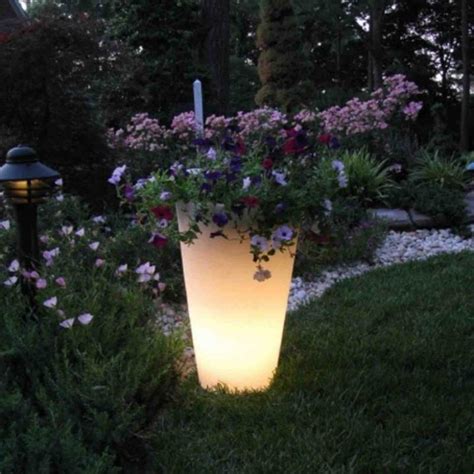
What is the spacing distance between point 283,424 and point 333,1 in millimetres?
15453

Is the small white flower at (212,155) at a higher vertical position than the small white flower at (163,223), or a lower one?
higher

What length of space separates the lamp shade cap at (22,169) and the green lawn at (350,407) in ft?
3.88

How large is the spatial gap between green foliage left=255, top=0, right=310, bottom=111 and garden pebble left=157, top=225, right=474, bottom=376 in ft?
24.4

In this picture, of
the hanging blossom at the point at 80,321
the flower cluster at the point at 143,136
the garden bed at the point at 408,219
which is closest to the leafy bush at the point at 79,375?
the hanging blossom at the point at 80,321

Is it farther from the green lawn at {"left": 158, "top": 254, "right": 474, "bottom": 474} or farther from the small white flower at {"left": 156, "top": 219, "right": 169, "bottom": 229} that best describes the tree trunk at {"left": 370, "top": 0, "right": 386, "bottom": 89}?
the small white flower at {"left": 156, "top": 219, "right": 169, "bottom": 229}

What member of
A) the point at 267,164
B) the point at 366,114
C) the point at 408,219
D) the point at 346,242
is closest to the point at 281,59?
the point at 366,114

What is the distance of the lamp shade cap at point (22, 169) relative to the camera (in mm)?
2688

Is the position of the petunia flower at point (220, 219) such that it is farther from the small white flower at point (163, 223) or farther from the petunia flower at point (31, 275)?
the petunia flower at point (31, 275)

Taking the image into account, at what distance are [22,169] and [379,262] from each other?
3033 millimetres

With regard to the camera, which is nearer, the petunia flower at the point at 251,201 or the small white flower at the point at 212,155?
the petunia flower at the point at 251,201

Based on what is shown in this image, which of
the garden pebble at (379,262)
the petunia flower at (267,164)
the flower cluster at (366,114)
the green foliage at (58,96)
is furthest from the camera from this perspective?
the flower cluster at (366,114)

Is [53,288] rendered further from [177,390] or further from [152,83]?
[152,83]

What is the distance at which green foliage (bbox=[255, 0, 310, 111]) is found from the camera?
12.4 m

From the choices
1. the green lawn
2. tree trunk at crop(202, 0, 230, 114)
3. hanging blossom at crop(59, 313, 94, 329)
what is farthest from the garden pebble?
tree trunk at crop(202, 0, 230, 114)
